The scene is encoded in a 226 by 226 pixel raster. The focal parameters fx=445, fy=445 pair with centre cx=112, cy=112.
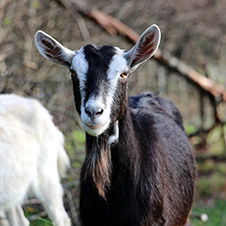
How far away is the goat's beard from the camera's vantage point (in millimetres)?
3352

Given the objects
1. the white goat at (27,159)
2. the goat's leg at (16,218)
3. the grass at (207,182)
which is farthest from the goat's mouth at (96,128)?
the grass at (207,182)

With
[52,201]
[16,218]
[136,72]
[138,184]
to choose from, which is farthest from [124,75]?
[136,72]

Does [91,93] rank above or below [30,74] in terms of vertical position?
above

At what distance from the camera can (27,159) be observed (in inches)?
188

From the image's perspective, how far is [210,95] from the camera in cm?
811

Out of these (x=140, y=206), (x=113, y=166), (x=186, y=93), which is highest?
(x=113, y=166)

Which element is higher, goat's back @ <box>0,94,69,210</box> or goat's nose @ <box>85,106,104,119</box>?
goat's nose @ <box>85,106,104,119</box>

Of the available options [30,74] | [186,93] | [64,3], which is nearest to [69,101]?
[30,74]

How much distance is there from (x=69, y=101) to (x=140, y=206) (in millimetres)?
3623

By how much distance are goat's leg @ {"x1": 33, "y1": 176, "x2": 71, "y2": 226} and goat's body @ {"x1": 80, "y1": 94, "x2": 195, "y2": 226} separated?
1.28 metres

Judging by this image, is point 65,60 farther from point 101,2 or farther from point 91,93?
point 101,2

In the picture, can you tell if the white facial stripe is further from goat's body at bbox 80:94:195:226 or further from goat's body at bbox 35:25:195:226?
goat's body at bbox 80:94:195:226

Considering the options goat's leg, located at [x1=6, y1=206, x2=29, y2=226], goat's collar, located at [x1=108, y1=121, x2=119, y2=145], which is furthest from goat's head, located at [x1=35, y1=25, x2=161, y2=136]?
goat's leg, located at [x1=6, y1=206, x2=29, y2=226]

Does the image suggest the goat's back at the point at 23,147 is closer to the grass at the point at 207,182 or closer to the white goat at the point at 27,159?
the white goat at the point at 27,159
